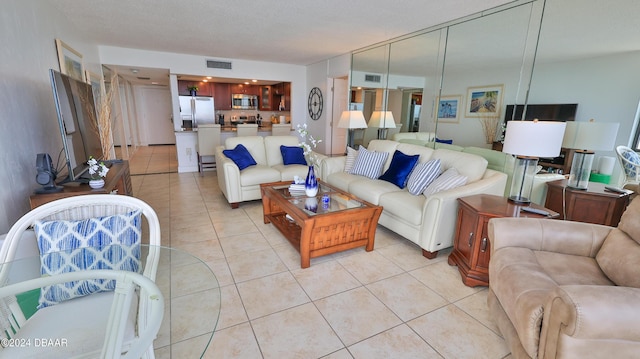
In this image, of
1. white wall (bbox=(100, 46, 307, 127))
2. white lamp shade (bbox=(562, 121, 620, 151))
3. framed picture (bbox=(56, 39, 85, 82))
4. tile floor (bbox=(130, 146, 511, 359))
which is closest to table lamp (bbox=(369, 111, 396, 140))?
tile floor (bbox=(130, 146, 511, 359))

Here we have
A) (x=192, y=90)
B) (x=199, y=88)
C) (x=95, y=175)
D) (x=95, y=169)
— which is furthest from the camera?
(x=199, y=88)

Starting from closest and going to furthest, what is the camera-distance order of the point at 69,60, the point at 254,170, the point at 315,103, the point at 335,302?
the point at 335,302 < the point at 69,60 < the point at 254,170 < the point at 315,103

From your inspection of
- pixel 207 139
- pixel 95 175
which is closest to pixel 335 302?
pixel 95 175

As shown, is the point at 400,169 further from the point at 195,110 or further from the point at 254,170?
the point at 195,110

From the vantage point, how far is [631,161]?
91.1 inches

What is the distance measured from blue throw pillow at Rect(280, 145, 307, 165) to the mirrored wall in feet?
5.20

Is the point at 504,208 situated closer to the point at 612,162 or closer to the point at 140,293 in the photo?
the point at 612,162

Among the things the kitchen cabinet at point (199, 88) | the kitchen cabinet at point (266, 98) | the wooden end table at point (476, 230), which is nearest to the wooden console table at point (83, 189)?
the wooden end table at point (476, 230)

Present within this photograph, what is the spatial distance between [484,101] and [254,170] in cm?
293

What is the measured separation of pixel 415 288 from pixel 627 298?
124 centimetres

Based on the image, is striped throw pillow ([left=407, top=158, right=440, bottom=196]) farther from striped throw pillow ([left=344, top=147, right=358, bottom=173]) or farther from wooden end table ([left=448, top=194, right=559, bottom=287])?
striped throw pillow ([left=344, top=147, right=358, bottom=173])

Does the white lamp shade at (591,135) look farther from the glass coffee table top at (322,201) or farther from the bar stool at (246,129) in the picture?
the bar stool at (246,129)

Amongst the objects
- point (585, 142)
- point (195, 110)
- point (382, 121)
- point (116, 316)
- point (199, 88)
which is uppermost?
point (199, 88)

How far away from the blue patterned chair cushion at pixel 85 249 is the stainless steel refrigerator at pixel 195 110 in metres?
6.72
